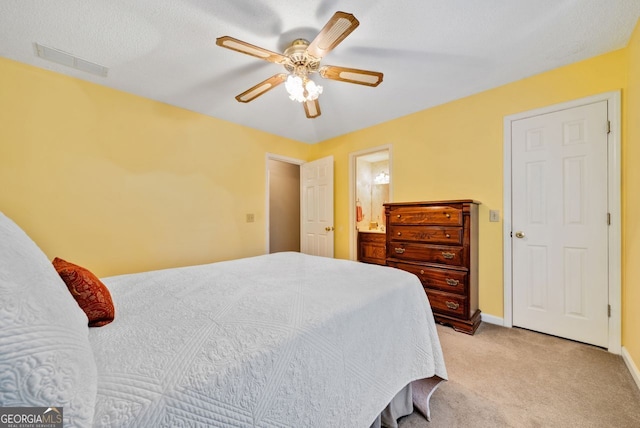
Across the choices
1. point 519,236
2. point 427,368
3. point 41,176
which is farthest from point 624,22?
point 41,176

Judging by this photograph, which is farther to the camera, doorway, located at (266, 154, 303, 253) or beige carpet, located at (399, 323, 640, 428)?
doorway, located at (266, 154, 303, 253)

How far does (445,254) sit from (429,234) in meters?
0.26

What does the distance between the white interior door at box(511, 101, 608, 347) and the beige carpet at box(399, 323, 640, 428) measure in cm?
27

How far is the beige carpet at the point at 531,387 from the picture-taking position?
53.0 inches

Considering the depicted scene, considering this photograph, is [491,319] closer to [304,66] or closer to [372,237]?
[372,237]

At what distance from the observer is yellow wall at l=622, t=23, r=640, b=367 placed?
1685mm

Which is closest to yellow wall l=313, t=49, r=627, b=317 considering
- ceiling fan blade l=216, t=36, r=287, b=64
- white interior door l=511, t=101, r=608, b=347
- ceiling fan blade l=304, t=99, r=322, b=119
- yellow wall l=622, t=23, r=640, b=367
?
white interior door l=511, t=101, r=608, b=347

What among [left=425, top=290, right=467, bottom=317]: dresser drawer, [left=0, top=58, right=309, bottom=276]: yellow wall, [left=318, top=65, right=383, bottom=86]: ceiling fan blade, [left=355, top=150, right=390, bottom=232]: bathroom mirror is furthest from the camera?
[left=355, top=150, right=390, bottom=232]: bathroom mirror

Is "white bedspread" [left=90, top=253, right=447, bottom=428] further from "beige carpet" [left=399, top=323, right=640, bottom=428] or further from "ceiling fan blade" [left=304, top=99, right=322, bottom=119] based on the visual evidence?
"ceiling fan blade" [left=304, top=99, right=322, bottom=119]

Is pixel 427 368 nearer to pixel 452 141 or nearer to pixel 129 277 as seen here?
pixel 129 277

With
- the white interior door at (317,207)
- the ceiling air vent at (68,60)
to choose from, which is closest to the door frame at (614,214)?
the white interior door at (317,207)

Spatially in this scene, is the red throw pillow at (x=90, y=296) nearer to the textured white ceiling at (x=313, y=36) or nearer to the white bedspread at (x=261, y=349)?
the white bedspread at (x=261, y=349)

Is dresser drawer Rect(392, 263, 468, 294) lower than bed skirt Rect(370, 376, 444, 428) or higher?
higher

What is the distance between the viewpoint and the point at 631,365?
67.2 inches
